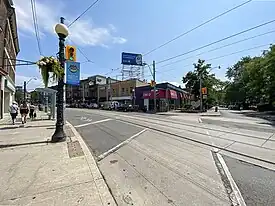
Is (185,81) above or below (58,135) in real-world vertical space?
above

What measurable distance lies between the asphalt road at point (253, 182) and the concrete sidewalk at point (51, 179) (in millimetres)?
2583

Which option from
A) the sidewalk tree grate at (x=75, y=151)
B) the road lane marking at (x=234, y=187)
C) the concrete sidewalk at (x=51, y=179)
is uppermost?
the sidewalk tree grate at (x=75, y=151)

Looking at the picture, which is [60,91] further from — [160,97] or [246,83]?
[246,83]

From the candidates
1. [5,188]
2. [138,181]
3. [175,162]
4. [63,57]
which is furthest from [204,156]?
[63,57]

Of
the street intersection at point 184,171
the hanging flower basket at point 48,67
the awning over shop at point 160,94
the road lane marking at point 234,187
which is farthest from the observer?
the awning over shop at point 160,94

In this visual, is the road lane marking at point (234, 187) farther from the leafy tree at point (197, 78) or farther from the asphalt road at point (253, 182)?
the leafy tree at point (197, 78)

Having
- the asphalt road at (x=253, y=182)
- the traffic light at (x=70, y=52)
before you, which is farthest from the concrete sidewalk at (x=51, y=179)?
the traffic light at (x=70, y=52)

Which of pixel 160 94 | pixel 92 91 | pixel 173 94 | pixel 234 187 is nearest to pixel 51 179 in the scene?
pixel 234 187

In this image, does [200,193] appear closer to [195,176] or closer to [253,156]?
[195,176]

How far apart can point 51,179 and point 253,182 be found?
4.42 m

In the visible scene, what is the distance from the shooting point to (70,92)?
4006 inches

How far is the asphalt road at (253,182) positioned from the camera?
434cm

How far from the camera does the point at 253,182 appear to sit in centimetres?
524

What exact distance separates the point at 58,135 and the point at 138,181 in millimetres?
5776
